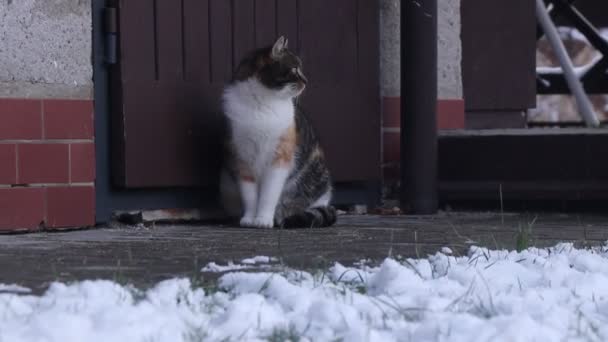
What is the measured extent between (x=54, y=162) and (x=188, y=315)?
240 cm

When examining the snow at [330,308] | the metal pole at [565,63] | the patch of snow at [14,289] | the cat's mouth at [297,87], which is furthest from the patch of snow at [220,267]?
the metal pole at [565,63]

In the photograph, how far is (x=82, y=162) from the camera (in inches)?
198

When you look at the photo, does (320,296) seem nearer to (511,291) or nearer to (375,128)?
(511,291)

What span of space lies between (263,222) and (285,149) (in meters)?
0.36

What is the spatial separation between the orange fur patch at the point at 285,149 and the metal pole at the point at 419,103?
2.82 ft

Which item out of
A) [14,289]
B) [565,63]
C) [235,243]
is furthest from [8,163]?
[565,63]

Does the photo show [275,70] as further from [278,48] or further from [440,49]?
[440,49]

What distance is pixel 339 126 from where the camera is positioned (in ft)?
19.7

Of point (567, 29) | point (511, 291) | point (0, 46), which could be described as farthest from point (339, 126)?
point (567, 29)

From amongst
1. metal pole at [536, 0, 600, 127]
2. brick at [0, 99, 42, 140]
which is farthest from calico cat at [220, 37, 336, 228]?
metal pole at [536, 0, 600, 127]

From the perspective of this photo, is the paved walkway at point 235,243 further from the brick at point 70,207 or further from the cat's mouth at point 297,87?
the cat's mouth at point 297,87

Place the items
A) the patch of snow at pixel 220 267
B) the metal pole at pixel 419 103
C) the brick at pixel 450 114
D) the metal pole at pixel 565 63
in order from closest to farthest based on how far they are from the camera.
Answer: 1. the patch of snow at pixel 220 267
2. the metal pole at pixel 419 103
3. the brick at pixel 450 114
4. the metal pole at pixel 565 63

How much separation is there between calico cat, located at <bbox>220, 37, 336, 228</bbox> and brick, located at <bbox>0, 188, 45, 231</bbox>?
909mm

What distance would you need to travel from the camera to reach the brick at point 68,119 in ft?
16.1
